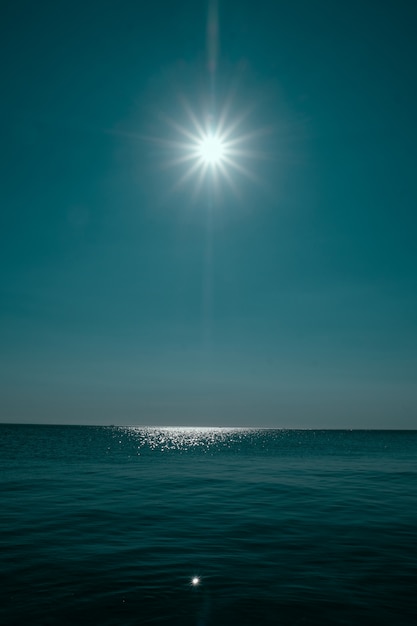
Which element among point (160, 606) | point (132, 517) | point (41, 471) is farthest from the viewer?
point (41, 471)

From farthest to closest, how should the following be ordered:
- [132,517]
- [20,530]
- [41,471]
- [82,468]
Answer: [82,468] < [41,471] < [132,517] < [20,530]

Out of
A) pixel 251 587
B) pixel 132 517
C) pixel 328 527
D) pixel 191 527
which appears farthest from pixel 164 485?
pixel 251 587

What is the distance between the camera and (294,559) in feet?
41.2

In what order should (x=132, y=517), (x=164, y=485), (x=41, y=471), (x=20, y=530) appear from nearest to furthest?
(x=20, y=530) < (x=132, y=517) < (x=164, y=485) < (x=41, y=471)

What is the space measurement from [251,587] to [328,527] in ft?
25.4

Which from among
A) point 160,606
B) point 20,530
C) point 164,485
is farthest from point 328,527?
point 164,485

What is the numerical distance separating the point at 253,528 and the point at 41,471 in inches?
983

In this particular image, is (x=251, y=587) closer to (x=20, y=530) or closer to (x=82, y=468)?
(x=20, y=530)

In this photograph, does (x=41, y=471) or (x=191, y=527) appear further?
(x=41, y=471)

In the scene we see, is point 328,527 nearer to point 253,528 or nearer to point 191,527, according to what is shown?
point 253,528

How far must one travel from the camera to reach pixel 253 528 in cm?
1638

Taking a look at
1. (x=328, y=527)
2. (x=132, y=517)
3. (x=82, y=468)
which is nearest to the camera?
(x=328, y=527)

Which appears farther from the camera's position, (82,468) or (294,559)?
(82,468)

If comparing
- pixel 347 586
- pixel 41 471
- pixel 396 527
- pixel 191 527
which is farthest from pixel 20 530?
pixel 41 471
